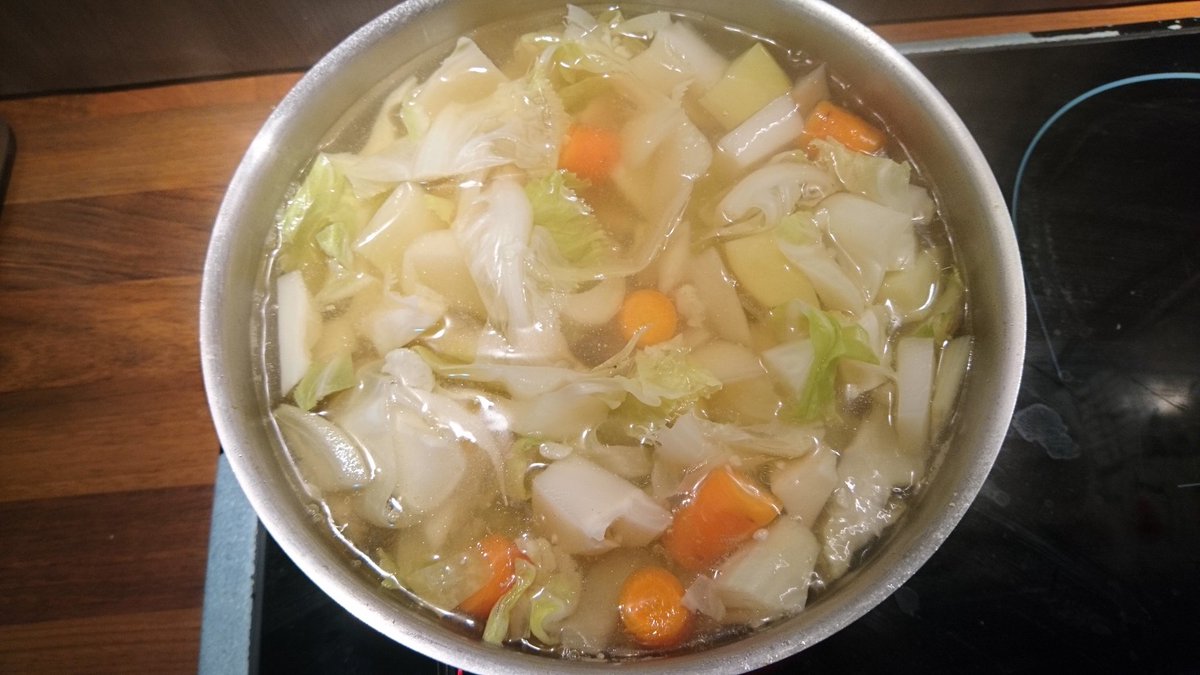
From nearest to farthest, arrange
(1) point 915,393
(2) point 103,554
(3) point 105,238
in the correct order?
(1) point 915,393, (2) point 103,554, (3) point 105,238

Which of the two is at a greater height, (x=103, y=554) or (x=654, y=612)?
(x=654, y=612)

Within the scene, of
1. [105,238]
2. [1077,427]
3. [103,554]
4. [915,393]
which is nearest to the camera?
[915,393]

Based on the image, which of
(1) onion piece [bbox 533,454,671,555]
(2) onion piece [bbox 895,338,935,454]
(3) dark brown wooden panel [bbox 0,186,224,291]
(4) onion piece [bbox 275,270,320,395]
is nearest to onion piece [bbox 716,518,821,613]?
(1) onion piece [bbox 533,454,671,555]

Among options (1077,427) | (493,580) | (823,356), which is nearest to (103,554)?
(493,580)

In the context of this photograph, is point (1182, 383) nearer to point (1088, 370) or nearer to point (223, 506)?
point (1088, 370)

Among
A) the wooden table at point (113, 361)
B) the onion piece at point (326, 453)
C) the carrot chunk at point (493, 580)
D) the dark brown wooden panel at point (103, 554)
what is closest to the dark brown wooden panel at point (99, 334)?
the wooden table at point (113, 361)

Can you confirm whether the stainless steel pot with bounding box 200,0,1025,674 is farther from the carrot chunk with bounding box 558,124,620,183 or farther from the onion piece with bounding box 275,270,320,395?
the carrot chunk with bounding box 558,124,620,183

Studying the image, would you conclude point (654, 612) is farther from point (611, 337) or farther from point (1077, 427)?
point (1077, 427)
